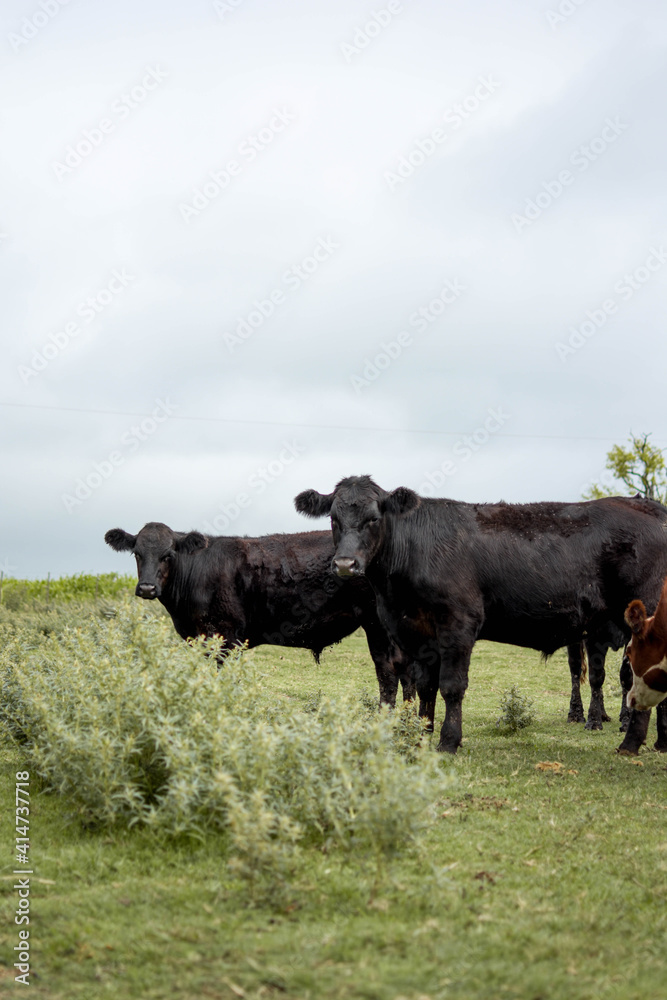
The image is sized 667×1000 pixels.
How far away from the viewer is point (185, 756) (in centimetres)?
580

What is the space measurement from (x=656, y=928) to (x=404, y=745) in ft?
11.2

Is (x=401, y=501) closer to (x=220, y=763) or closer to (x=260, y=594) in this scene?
(x=260, y=594)

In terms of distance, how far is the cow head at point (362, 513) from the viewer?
948 cm

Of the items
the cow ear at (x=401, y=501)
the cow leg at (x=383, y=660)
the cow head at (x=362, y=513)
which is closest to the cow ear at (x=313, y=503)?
the cow head at (x=362, y=513)

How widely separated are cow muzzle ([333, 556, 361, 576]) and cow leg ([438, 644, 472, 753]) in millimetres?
1322

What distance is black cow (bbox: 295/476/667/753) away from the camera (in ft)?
31.7

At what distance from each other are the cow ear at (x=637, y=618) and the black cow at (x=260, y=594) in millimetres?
3962

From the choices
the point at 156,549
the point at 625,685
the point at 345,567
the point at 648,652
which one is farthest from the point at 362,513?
the point at 625,685

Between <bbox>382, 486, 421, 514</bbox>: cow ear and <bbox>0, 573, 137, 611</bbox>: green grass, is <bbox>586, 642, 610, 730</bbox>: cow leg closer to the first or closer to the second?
<bbox>382, 486, 421, 514</bbox>: cow ear

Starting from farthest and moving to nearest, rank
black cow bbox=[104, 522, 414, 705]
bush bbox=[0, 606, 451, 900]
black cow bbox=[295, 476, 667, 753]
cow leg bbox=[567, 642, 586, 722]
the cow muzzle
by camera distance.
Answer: cow leg bbox=[567, 642, 586, 722] < black cow bbox=[104, 522, 414, 705] < black cow bbox=[295, 476, 667, 753] < the cow muzzle < bush bbox=[0, 606, 451, 900]

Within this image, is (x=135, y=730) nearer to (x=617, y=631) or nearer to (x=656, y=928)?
(x=656, y=928)

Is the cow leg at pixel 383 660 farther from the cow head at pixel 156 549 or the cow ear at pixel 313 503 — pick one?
the cow head at pixel 156 549

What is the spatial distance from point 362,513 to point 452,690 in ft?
6.53

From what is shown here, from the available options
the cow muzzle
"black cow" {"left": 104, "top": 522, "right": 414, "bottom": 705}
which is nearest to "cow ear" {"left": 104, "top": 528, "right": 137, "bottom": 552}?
"black cow" {"left": 104, "top": 522, "right": 414, "bottom": 705}
